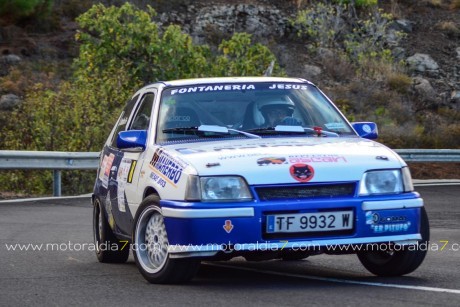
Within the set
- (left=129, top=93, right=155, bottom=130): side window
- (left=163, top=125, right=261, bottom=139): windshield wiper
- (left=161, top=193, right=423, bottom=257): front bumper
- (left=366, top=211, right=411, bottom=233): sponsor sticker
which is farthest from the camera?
(left=129, top=93, right=155, bottom=130): side window

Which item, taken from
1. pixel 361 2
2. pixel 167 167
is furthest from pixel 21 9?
pixel 167 167

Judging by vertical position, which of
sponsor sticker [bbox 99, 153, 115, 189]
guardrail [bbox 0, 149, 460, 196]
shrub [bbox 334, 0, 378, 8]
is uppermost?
shrub [bbox 334, 0, 378, 8]

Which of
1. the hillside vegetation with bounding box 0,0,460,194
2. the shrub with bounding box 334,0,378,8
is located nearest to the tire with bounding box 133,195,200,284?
the hillside vegetation with bounding box 0,0,460,194

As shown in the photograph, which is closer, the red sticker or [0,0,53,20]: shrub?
the red sticker

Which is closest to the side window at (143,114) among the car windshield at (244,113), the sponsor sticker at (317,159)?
the car windshield at (244,113)

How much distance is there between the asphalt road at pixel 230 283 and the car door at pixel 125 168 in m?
0.42

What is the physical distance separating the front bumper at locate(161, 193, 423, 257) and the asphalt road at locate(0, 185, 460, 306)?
0.95ft

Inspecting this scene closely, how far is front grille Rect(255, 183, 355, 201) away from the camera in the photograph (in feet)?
23.3

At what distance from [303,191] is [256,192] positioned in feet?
1.00

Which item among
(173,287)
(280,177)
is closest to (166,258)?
(173,287)

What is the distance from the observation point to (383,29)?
35.4m

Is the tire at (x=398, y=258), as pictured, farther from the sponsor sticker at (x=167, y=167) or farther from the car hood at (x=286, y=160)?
the sponsor sticker at (x=167, y=167)

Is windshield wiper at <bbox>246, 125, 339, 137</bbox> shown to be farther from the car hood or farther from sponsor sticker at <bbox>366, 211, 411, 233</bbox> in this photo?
sponsor sticker at <bbox>366, 211, 411, 233</bbox>

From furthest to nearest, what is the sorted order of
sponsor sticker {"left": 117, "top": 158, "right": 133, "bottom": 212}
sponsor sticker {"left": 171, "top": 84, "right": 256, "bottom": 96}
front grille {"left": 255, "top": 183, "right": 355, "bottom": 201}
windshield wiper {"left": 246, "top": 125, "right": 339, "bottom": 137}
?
sponsor sticker {"left": 171, "top": 84, "right": 256, "bottom": 96} < sponsor sticker {"left": 117, "top": 158, "right": 133, "bottom": 212} < windshield wiper {"left": 246, "top": 125, "right": 339, "bottom": 137} < front grille {"left": 255, "top": 183, "right": 355, "bottom": 201}
